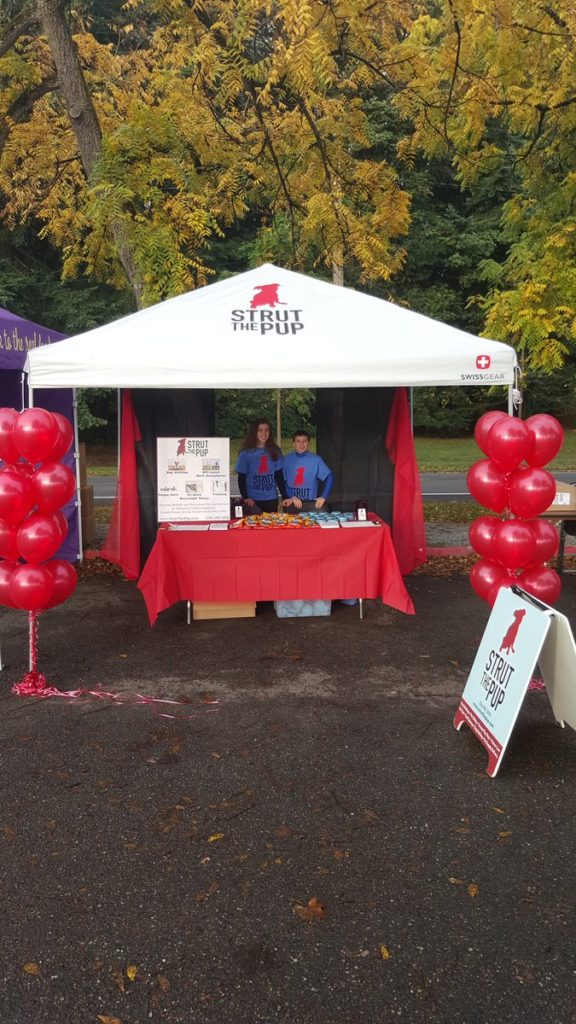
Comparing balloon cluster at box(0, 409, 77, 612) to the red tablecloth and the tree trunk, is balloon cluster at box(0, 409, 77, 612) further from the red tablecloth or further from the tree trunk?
the tree trunk

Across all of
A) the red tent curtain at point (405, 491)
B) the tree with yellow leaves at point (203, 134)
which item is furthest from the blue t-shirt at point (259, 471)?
the tree with yellow leaves at point (203, 134)

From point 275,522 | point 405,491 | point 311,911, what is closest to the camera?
point 311,911

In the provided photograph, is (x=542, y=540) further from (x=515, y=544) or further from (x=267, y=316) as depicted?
(x=267, y=316)

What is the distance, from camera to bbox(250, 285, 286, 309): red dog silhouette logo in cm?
648

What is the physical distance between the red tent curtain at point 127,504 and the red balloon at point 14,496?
3010 millimetres

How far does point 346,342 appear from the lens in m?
6.11

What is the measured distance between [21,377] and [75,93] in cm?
393

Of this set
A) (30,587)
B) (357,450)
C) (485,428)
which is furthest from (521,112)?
(30,587)

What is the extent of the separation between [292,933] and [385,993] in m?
0.43

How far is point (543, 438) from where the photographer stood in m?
5.21

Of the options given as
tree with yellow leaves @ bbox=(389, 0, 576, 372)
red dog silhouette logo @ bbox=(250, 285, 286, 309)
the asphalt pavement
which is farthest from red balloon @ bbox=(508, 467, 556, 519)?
tree with yellow leaves @ bbox=(389, 0, 576, 372)

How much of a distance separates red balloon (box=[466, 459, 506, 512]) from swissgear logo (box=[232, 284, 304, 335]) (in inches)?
78.5

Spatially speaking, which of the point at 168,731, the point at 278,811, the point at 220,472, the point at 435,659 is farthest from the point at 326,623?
the point at 278,811

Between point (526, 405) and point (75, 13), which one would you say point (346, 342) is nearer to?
point (75, 13)
